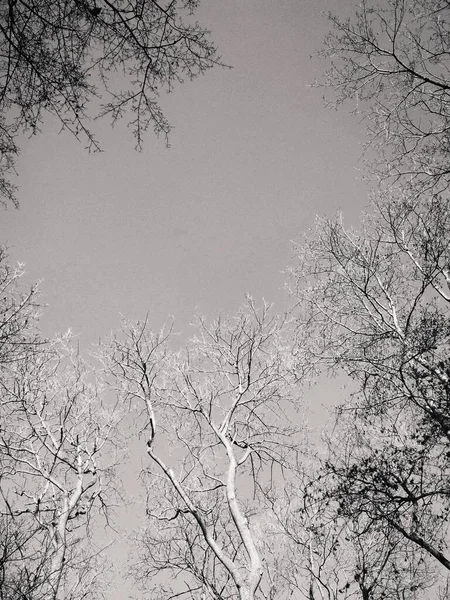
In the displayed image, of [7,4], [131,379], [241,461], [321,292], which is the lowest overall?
[241,461]

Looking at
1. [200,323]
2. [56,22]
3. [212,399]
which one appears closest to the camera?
[56,22]

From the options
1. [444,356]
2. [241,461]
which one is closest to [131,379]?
[241,461]

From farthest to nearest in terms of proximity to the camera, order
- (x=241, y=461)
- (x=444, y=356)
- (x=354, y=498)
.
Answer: (x=241, y=461) → (x=444, y=356) → (x=354, y=498)

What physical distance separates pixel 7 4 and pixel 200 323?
21.0ft

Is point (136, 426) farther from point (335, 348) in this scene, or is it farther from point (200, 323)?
point (335, 348)

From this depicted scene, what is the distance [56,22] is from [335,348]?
6.88 meters

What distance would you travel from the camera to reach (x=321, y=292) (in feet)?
27.0

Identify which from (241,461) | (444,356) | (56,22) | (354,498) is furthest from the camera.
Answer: (241,461)

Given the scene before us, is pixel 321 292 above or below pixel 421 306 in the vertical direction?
above

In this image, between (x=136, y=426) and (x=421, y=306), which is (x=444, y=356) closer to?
(x=421, y=306)

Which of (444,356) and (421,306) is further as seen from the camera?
(421,306)

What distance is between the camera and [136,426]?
7.65m

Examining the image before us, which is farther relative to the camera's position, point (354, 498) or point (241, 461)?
point (241, 461)

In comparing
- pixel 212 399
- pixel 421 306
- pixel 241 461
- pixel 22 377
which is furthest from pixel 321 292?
pixel 22 377
